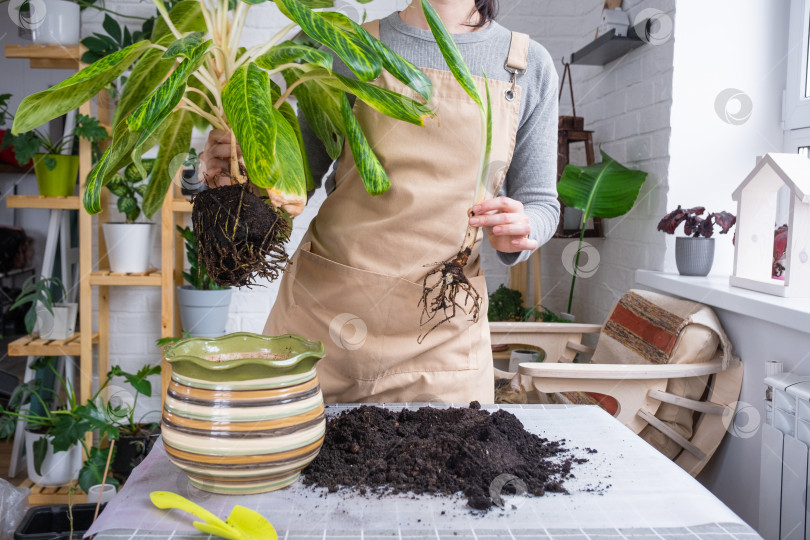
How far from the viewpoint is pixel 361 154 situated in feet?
3.44

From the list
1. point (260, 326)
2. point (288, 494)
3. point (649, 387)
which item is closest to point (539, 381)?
point (649, 387)

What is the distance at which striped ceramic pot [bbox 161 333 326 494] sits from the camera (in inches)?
29.4

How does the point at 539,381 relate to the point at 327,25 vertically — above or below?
below

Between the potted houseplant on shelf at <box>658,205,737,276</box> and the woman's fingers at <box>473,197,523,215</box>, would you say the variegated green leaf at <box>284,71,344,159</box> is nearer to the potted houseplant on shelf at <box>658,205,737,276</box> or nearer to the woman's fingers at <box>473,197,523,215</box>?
the woman's fingers at <box>473,197,523,215</box>

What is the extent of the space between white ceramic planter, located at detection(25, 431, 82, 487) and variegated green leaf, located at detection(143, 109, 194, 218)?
1662 millimetres

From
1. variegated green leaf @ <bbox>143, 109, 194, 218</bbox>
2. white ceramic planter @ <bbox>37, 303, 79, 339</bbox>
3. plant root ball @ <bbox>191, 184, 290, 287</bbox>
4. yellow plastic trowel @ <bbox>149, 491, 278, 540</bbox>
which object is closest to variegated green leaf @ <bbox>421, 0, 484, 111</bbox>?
plant root ball @ <bbox>191, 184, 290, 287</bbox>

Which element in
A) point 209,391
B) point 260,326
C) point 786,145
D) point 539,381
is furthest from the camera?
point 260,326

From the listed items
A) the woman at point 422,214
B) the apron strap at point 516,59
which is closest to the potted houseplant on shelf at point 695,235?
the woman at point 422,214

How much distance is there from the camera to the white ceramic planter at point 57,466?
7.93 ft

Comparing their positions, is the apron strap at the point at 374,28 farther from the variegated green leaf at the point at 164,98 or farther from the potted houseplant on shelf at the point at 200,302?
the potted houseplant on shelf at the point at 200,302

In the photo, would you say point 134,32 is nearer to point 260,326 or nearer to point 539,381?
point 260,326

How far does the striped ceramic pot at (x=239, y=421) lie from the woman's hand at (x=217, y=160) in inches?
14.4

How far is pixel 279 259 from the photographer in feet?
3.41

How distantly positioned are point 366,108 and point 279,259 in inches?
15.2
